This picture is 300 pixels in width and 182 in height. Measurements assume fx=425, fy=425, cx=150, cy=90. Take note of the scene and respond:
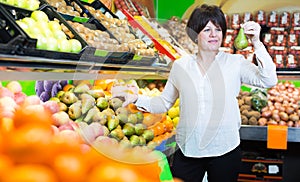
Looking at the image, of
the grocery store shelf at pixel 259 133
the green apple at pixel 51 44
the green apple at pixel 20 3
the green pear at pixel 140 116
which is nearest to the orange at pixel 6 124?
the green pear at pixel 140 116

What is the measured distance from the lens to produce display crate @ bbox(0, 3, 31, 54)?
120cm

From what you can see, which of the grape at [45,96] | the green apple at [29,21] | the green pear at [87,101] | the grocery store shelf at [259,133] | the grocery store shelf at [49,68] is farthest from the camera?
the grocery store shelf at [259,133]

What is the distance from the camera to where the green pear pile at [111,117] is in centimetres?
104

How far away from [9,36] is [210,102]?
1.31 meters

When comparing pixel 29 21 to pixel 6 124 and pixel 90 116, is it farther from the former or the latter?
pixel 6 124

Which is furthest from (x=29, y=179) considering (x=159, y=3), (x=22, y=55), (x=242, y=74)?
(x=159, y=3)

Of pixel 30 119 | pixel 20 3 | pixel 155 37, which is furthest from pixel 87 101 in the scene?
pixel 155 37

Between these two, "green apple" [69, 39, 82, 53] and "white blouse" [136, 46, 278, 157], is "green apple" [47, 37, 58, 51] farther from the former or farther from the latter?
"white blouse" [136, 46, 278, 157]

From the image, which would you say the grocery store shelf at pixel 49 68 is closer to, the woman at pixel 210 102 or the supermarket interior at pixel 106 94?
the supermarket interior at pixel 106 94

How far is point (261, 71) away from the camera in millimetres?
2275

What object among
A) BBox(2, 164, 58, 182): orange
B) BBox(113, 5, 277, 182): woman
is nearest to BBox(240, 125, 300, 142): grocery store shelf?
BBox(113, 5, 277, 182): woman

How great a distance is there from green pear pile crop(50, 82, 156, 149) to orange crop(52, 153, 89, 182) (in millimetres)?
252

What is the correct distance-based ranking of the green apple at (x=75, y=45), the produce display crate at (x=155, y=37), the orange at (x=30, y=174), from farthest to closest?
the produce display crate at (x=155, y=37) < the green apple at (x=75, y=45) < the orange at (x=30, y=174)

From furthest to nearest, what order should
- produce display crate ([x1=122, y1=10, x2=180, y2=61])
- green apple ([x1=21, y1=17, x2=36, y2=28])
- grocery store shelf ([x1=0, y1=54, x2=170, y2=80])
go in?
produce display crate ([x1=122, y1=10, x2=180, y2=61]) → green apple ([x1=21, y1=17, x2=36, y2=28]) → grocery store shelf ([x1=0, y1=54, x2=170, y2=80])
